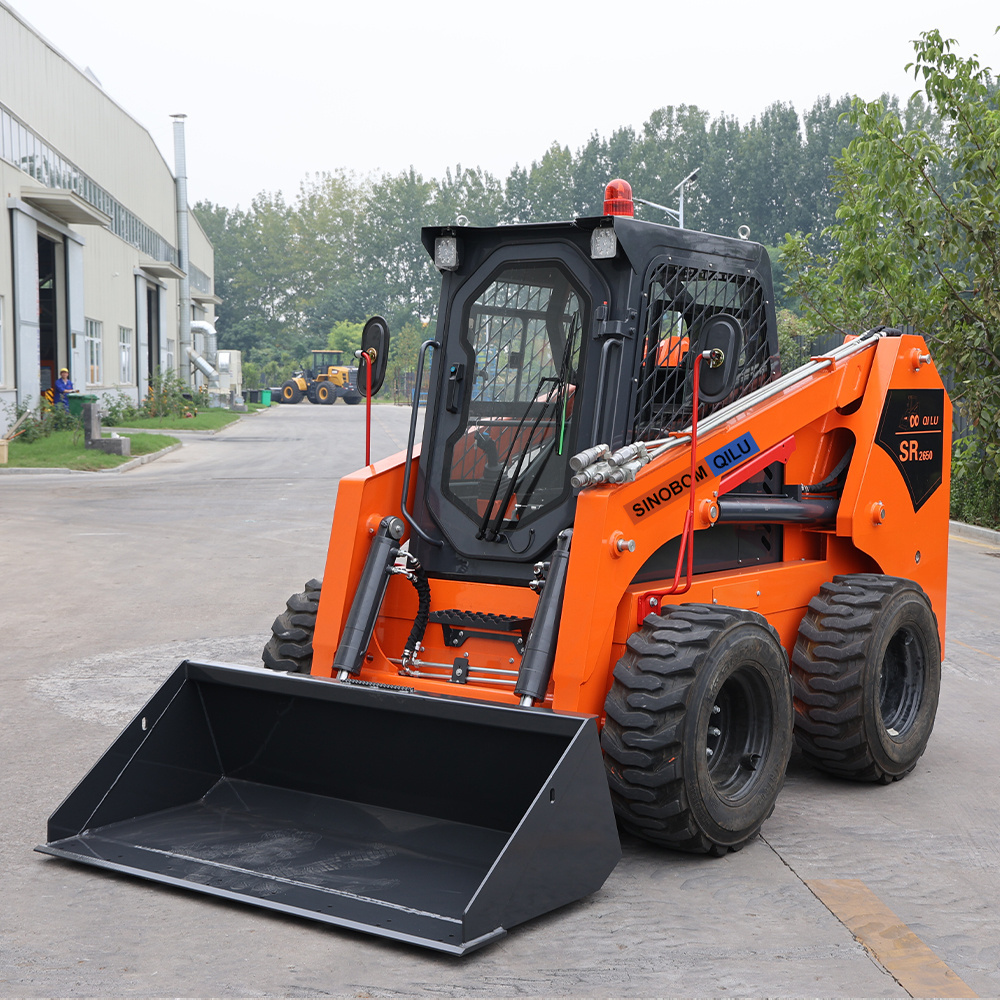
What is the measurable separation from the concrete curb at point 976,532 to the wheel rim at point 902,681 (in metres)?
10.4

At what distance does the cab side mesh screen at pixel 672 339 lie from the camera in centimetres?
540

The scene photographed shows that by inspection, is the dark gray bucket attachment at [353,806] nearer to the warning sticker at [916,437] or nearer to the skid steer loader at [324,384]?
the warning sticker at [916,437]

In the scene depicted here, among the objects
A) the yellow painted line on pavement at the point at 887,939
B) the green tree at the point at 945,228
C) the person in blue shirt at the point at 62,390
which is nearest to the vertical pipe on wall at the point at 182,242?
the person in blue shirt at the point at 62,390

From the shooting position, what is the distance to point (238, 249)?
374 feet

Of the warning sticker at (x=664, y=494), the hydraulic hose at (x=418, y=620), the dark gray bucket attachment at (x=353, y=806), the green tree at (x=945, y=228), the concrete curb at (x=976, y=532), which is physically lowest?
the concrete curb at (x=976, y=532)

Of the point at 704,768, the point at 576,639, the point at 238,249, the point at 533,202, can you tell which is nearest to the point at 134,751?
the point at 576,639

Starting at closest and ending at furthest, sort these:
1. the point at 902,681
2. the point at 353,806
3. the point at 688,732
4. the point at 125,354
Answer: the point at 688,732 < the point at 353,806 < the point at 902,681 < the point at 125,354

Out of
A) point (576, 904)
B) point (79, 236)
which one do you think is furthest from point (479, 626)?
point (79, 236)

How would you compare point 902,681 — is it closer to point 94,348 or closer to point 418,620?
point 418,620

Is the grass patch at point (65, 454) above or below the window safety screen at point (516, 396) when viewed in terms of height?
below

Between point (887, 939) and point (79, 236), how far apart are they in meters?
36.4

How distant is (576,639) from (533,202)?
325 feet

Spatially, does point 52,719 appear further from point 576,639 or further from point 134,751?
point 576,639

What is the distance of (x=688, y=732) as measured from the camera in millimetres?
4598
